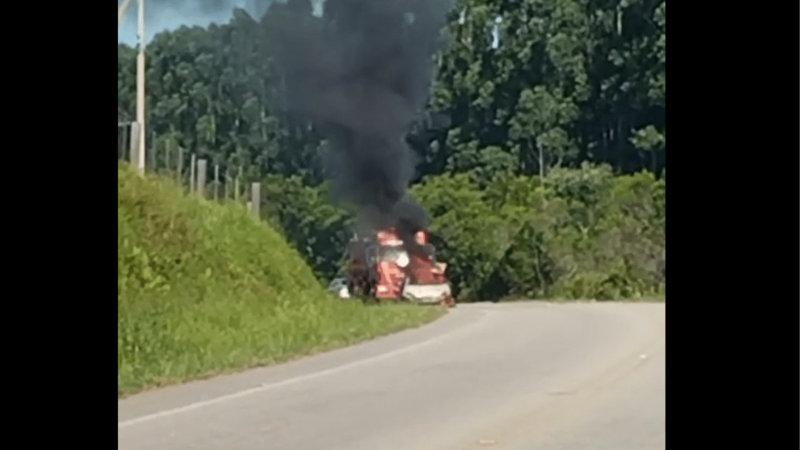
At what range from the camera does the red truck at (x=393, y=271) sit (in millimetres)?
31281

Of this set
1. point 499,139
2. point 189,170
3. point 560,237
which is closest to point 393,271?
point 189,170

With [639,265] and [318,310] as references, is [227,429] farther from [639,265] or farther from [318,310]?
[639,265]

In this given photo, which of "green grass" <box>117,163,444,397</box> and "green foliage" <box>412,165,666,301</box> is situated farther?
"green foliage" <box>412,165,666,301</box>

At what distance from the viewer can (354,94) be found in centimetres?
2877

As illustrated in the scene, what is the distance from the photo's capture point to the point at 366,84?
29594mm

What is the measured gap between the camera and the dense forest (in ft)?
97.7

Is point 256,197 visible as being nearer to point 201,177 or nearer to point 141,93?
point 201,177

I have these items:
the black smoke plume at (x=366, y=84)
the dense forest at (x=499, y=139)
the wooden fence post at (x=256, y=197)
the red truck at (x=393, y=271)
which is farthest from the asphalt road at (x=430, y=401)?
the wooden fence post at (x=256, y=197)

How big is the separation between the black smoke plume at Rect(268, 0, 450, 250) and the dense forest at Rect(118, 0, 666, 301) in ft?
1.18

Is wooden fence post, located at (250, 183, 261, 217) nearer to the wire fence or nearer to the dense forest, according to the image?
the wire fence

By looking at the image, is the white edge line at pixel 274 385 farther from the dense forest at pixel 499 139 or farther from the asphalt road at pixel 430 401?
the dense forest at pixel 499 139

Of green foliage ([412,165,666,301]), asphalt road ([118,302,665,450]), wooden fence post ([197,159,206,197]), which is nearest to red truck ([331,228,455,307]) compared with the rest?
wooden fence post ([197,159,206,197])

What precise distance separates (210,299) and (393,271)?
10870mm

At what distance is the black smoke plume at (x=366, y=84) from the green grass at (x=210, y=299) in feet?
7.43
